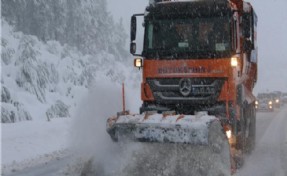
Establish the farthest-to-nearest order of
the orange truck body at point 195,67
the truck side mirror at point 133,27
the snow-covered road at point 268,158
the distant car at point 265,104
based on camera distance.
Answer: the distant car at point 265,104 < the truck side mirror at point 133,27 < the snow-covered road at point 268,158 < the orange truck body at point 195,67

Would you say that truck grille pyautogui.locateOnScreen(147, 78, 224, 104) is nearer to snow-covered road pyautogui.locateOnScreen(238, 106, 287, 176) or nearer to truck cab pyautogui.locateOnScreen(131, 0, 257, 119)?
truck cab pyautogui.locateOnScreen(131, 0, 257, 119)

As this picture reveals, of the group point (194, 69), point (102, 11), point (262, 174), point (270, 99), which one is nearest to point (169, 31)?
point (194, 69)

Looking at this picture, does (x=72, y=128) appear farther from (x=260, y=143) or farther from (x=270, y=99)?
(x=270, y=99)

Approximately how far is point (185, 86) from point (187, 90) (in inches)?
3.4

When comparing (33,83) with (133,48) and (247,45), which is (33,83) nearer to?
(133,48)

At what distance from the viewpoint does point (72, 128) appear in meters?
10.0

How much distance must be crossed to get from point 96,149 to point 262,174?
319 cm

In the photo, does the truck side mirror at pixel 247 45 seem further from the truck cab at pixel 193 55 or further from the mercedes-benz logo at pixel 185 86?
the mercedes-benz logo at pixel 185 86

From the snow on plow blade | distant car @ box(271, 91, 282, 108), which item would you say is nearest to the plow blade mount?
the snow on plow blade

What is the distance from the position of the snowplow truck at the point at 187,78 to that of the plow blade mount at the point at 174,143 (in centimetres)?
2

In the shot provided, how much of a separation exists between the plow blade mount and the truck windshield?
1.69m

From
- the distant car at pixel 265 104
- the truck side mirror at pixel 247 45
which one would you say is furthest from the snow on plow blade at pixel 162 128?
the distant car at pixel 265 104

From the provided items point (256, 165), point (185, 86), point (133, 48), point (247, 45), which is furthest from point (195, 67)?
point (256, 165)

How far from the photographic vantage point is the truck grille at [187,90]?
8508 millimetres
